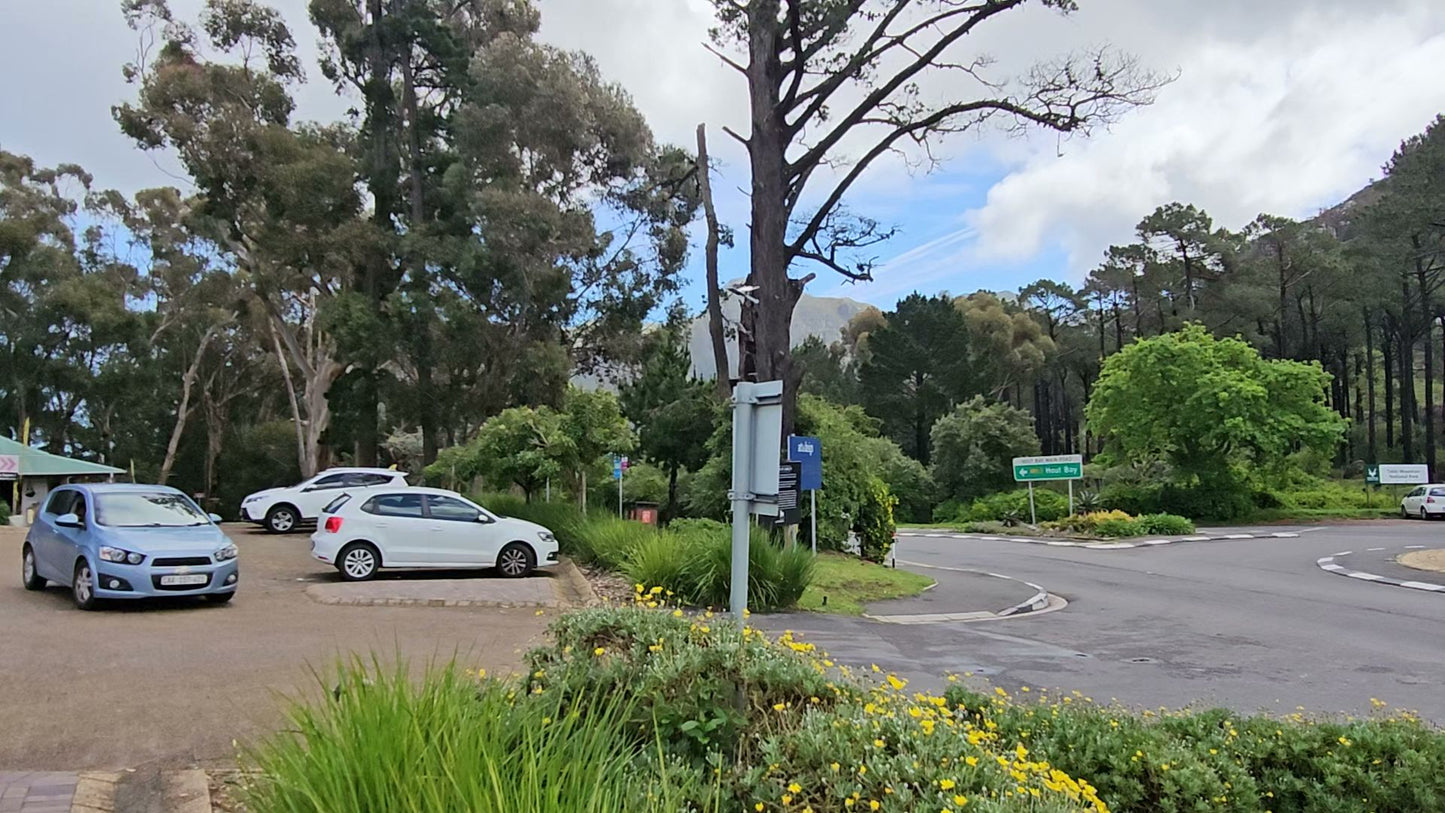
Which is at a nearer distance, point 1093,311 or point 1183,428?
point 1183,428

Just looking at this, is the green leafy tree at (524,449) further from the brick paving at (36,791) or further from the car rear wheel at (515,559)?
the brick paving at (36,791)

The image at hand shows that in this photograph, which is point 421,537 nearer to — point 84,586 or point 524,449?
point 84,586

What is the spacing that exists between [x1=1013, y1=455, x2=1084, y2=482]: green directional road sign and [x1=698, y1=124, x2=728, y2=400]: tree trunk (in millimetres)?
18298

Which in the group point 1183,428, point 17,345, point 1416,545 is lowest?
point 1416,545

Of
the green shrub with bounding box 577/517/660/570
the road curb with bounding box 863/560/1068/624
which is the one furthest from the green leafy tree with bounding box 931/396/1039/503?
the green shrub with bounding box 577/517/660/570

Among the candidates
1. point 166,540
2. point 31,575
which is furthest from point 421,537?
point 31,575

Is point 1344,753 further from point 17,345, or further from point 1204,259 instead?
point 1204,259

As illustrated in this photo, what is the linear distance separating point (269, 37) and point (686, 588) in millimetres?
30000

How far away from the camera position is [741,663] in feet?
13.9

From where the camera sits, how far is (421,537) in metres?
15.5

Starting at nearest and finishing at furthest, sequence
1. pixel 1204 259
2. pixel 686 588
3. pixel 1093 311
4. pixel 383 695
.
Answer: pixel 383 695 → pixel 686 588 → pixel 1204 259 → pixel 1093 311

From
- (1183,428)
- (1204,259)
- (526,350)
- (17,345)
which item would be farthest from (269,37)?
(1204,259)

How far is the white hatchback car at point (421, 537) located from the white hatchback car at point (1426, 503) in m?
38.5

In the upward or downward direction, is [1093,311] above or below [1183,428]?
above
